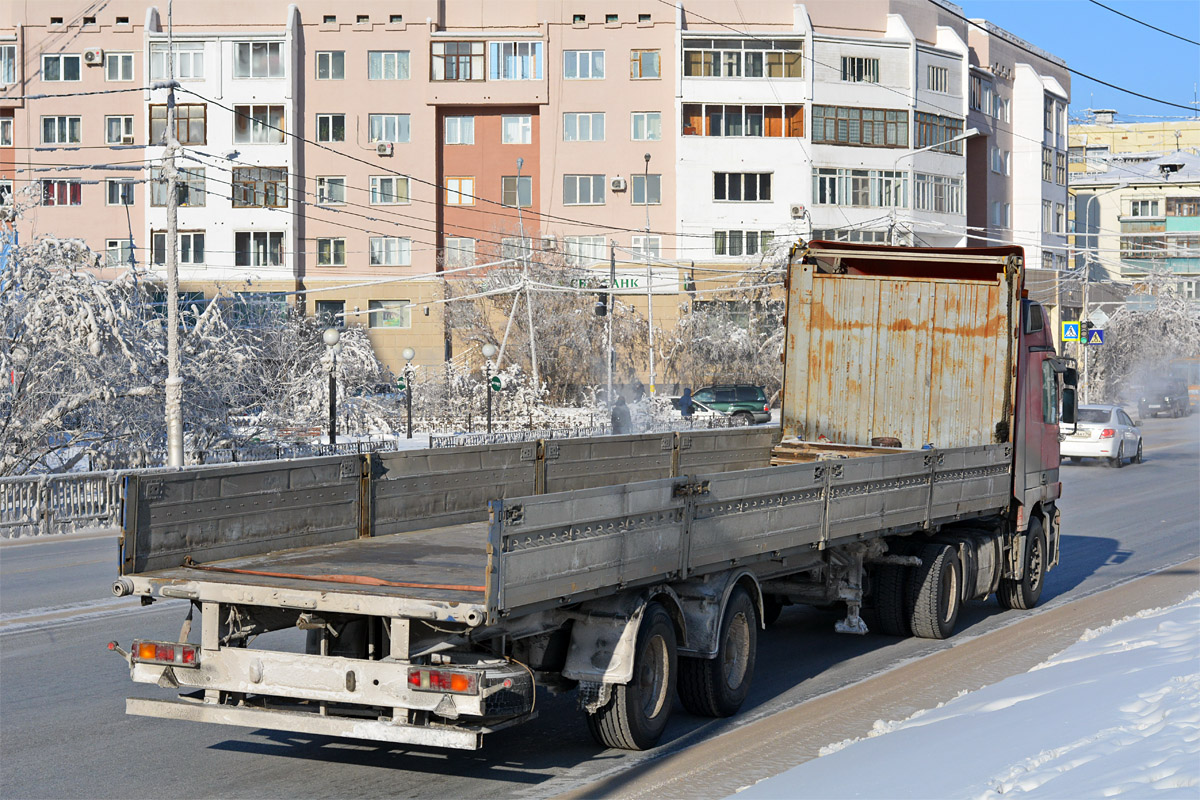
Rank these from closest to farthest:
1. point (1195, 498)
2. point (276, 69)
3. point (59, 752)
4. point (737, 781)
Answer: point (737, 781), point (59, 752), point (1195, 498), point (276, 69)

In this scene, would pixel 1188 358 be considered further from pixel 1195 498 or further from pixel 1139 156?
pixel 1195 498

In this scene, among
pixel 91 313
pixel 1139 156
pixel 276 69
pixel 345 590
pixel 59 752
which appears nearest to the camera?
pixel 345 590

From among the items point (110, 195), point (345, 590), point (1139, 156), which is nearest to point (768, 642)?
point (345, 590)

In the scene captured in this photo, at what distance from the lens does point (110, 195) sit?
63625mm

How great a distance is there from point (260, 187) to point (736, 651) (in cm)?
5808

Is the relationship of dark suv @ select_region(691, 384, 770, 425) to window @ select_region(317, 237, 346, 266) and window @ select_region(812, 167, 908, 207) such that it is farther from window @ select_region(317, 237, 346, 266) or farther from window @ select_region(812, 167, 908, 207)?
window @ select_region(317, 237, 346, 266)

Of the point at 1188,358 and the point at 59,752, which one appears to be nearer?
the point at 59,752

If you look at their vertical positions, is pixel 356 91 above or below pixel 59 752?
above

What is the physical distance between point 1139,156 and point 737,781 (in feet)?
449

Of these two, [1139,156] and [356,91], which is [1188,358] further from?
[356,91]

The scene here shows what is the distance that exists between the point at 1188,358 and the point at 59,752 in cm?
9356

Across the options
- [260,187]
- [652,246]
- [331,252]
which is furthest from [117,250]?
[652,246]

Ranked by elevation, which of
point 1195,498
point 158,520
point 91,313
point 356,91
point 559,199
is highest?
point 356,91

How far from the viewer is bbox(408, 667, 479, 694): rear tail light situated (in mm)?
6340
